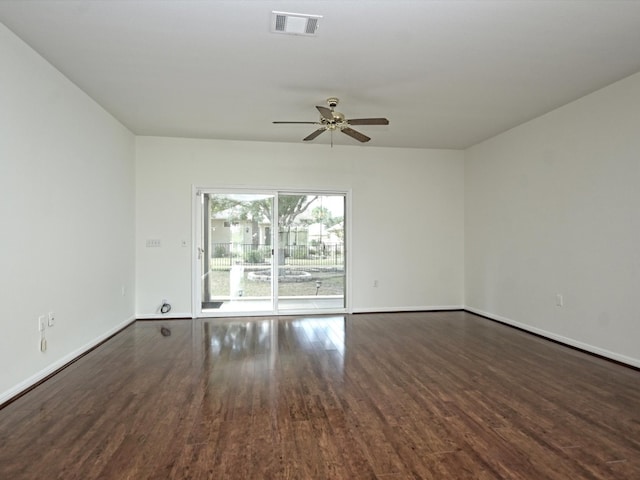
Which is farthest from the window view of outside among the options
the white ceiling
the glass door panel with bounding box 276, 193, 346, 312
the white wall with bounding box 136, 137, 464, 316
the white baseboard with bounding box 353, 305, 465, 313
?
the white ceiling

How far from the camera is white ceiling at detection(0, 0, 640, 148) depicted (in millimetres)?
2420

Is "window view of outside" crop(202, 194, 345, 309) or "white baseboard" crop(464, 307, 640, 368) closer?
"white baseboard" crop(464, 307, 640, 368)

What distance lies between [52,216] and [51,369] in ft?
4.43

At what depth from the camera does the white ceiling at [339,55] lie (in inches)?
95.3

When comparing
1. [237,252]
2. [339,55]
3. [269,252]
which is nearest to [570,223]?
[339,55]

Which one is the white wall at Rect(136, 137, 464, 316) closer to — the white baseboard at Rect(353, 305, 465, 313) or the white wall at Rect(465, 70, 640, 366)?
the white baseboard at Rect(353, 305, 465, 313)

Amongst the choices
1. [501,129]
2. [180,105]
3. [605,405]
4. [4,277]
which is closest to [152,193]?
[180,105]

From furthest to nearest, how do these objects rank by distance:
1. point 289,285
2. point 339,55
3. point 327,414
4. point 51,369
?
1. point 289,285
2. point 51,369
3. point 339,55
4. point 327,414

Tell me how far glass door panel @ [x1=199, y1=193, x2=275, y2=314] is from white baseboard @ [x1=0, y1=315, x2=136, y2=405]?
1.48 metres

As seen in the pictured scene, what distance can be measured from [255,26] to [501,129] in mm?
3867

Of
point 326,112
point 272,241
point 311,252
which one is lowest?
point 311,252

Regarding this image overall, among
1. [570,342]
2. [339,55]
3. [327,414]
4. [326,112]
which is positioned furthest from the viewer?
[570,342]

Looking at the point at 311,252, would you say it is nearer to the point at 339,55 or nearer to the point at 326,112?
the point at 326,112

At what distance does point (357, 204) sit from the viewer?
231 inches
